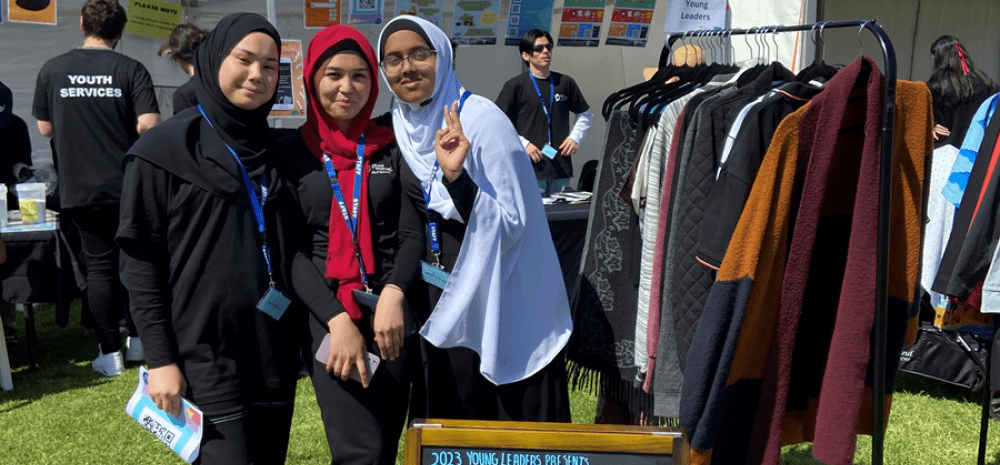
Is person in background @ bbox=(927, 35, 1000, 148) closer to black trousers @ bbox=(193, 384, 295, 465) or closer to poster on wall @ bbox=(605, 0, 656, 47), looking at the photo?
poster on wall @ bbox=(605, 0, 656, 47)

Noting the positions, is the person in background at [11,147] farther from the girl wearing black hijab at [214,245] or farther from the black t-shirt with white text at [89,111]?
the girl wearing black hijab at [214,245]

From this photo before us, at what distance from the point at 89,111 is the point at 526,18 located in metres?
3.54

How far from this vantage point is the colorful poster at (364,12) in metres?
5.83

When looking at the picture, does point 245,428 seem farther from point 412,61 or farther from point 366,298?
point 412,61

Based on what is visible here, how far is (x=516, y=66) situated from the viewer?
7363mm

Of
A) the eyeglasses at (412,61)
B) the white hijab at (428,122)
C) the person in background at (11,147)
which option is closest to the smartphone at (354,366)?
the white hijab at (428,122)

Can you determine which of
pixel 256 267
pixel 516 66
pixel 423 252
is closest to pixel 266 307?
pixel 256 267

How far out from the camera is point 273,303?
197 centimetres

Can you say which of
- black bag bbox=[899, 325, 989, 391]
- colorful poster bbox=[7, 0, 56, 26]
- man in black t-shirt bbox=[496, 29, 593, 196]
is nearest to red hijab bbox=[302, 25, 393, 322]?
black bag bbox=[899, 325, 989, 391]

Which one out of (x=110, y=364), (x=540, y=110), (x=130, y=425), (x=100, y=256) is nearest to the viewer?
(x=130, y=425)

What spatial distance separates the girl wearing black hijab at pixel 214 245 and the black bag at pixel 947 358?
10.6ft

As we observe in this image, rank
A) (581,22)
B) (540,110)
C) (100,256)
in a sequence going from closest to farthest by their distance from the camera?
(100,256), (540,110), (581,22)

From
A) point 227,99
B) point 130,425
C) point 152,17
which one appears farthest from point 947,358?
point 152,17

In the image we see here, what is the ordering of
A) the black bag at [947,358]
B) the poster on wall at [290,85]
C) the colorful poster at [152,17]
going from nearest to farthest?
the black bag at [947,358]
the poster on wall at [290,85]
the colorful poster at [152,17]
